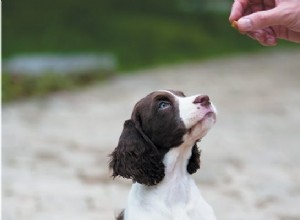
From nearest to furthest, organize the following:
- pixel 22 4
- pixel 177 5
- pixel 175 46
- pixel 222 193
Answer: pixel 222 193
pixel 175 46
pixel 22 4
pixel 177 5

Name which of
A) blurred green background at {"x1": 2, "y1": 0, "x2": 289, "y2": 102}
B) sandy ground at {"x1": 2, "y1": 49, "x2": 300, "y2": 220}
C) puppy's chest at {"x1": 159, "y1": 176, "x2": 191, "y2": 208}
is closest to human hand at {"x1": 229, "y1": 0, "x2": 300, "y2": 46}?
puppy's chest at {"x1": 159, "y1": 176, "x2": 191, "y2": 208}

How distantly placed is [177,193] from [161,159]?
191 millimetres

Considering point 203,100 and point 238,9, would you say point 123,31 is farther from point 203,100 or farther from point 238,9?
point 203,100

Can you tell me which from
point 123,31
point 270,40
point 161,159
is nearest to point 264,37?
point 270,40

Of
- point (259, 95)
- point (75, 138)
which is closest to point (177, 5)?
point (259, 95)

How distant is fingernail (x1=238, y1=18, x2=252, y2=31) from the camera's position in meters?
4.34

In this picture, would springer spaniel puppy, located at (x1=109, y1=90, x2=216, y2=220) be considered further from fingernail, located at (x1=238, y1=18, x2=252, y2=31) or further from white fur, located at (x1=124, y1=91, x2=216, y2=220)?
fingernail, located at (x1=238, y1=18, x2=252, y2=31)

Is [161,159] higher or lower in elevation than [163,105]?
lower

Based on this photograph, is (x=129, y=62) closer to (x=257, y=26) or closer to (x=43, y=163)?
(x=43, y=163)

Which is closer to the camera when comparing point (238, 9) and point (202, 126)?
point (202, 126)

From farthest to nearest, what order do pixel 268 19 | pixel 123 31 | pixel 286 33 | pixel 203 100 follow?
pixel 123 31 → pixel 286 33 → pixel 268 19 → pixel 203 100

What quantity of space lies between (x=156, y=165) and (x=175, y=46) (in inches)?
625

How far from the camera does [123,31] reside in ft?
68.7

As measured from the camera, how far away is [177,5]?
957 inches
